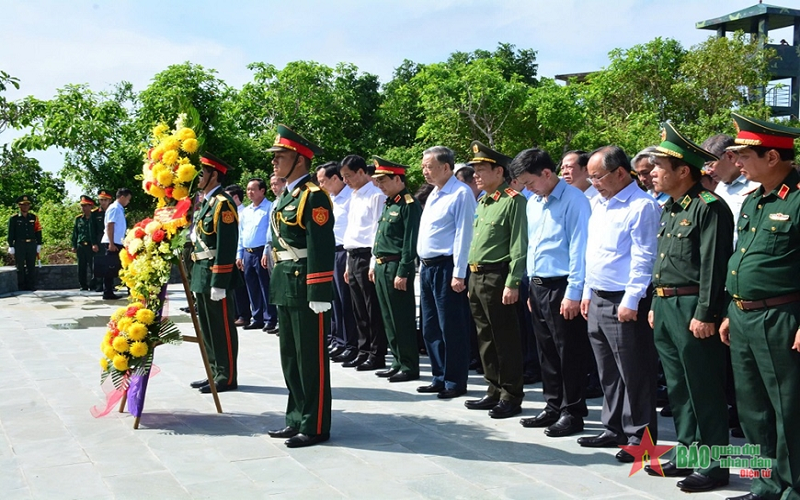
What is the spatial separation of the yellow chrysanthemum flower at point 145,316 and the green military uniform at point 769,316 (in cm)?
379

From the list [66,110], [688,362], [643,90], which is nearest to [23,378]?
[688,362]

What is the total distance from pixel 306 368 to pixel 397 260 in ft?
7.28

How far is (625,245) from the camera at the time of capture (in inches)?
190

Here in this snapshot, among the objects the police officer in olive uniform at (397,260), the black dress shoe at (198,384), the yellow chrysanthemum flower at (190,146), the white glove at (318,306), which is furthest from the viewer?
the police officer in olive uniform at (397,260)

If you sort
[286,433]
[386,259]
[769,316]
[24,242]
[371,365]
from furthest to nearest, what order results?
[24,242]
[371,365]
[386,259]
[286,433]
[769,316]

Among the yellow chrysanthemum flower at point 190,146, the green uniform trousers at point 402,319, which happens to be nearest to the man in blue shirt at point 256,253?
the green uniform trousers at point 402,319

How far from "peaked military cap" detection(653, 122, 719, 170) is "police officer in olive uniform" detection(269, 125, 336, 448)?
84.7 inches

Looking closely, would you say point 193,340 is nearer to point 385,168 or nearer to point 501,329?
point 501,329

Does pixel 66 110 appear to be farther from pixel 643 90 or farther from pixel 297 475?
pixel 643 90

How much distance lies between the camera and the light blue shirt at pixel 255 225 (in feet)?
33.1

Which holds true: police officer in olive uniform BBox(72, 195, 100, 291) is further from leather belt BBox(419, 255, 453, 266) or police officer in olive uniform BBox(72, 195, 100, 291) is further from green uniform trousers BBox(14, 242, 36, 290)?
leather belt BBox(419, 255, 453, 266)

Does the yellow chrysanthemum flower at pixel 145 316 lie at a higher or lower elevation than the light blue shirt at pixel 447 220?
→ lower

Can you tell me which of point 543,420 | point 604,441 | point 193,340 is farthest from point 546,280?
point 193,340

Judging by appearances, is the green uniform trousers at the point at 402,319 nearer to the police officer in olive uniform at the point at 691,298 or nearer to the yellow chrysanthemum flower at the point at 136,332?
the yellow chrysanthemum flower at the point at 136,332
